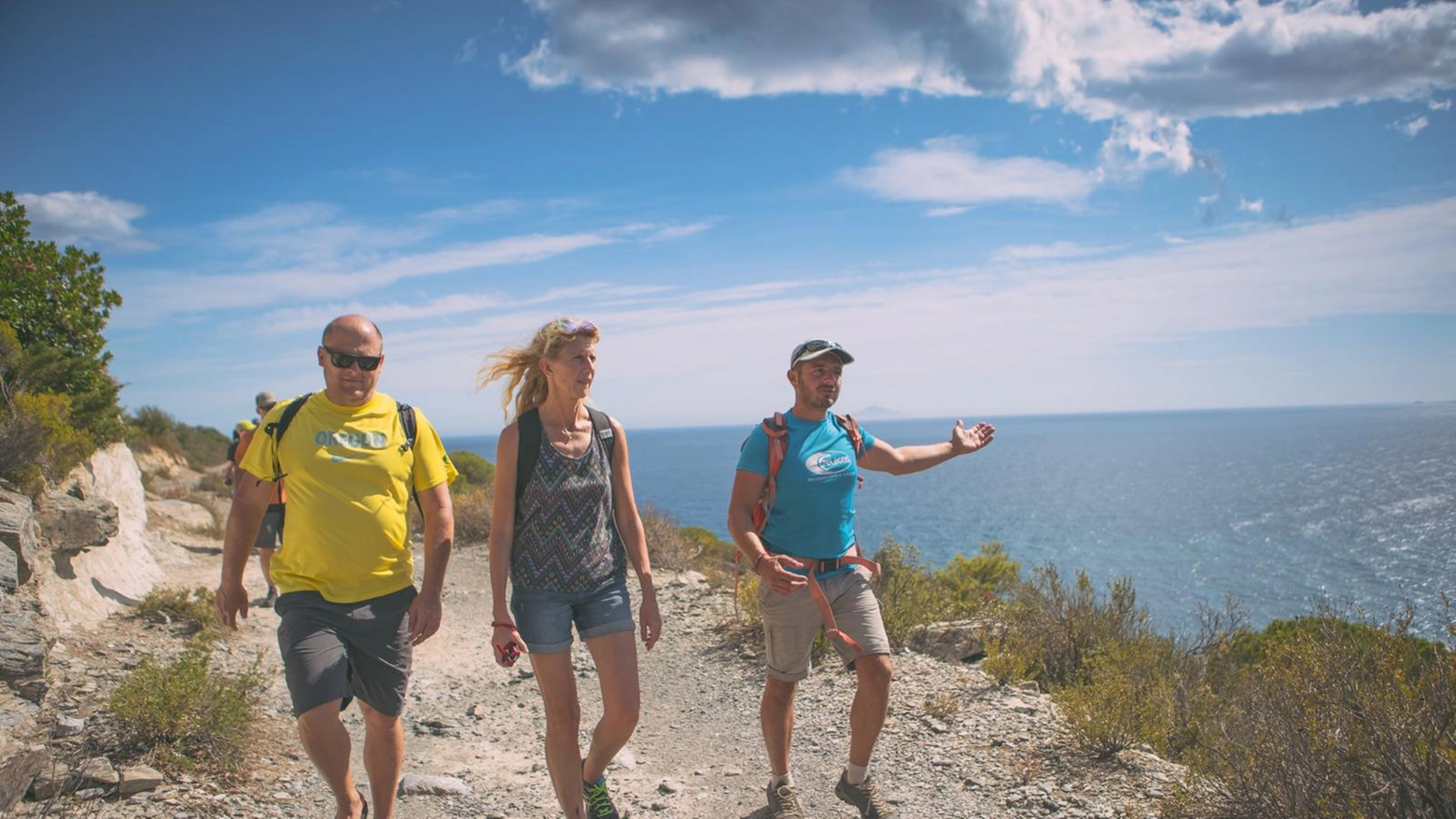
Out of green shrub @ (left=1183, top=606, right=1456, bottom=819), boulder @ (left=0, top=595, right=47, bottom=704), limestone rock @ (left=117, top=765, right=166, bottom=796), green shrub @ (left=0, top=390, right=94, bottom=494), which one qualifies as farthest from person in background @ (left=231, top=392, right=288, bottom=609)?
green shrub @ (left=1183, top=606, right=1456, bottom=819)

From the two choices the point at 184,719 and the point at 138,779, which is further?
the point at 184,719

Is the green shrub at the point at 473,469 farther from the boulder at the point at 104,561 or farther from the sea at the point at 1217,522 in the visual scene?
the boulder at the point at 104,561

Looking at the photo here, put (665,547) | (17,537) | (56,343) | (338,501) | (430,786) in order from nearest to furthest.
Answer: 1. (338,501)
2. (430,786)
3. (17,537)
4. (56,343)
5. (665,547)

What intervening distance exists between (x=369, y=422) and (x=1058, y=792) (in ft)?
11.9

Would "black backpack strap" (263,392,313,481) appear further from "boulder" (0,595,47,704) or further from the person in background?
the person in background

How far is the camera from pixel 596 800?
3627 millimetres

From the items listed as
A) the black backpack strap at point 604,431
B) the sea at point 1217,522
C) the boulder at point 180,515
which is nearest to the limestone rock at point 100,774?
the black backpack strap at point 604,431

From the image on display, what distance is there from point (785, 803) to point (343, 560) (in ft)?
7.36

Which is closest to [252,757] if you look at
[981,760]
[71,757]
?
[71,757]

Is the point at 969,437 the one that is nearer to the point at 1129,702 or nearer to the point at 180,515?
the point at 1129,702

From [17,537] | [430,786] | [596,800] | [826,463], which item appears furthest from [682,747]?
[17,537]

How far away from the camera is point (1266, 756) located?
353 centimetres

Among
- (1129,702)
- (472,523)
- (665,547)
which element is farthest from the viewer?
(472,523)

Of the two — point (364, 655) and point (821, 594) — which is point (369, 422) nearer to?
point (364, 655)
